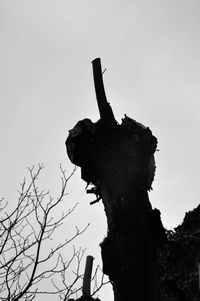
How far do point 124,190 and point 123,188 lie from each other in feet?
0.08

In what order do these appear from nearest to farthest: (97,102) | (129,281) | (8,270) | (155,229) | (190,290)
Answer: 1. (129,281)
2. (155,229)
3. (97,102)
4. (8,270)
5. (190,290)

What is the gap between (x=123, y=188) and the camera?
2756 mm

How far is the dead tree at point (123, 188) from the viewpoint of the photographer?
247 centimetres

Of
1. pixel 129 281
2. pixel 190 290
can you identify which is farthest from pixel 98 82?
pixel 190 290

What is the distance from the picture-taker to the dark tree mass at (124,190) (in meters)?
2.47

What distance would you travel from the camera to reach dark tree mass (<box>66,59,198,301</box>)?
247 centimetres

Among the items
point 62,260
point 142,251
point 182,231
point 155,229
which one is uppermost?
point 182,231

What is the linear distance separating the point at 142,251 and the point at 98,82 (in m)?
1.26

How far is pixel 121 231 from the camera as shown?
8.46 ft

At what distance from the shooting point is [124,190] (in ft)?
8.98

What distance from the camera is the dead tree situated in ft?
8.12

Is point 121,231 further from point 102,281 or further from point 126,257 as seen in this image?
point 102,281

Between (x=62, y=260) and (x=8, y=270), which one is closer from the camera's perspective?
(x=8, y=270)

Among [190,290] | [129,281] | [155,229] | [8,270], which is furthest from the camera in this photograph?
[190,290]
